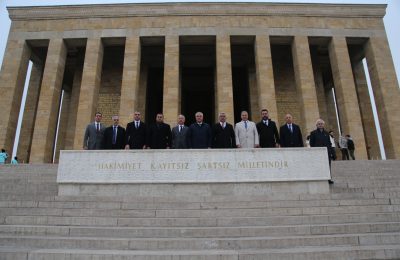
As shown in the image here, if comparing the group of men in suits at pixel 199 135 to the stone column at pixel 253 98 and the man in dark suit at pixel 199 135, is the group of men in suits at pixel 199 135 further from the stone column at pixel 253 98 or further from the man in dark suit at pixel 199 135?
the stone column at pixel 253 98

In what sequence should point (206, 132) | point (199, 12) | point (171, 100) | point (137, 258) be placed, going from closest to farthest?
point (137, 258) < point (206, 132) < point (171, 100) < point (199, 12)

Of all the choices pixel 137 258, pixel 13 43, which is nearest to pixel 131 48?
pixel 13 43

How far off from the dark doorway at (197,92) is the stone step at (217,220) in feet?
60.8

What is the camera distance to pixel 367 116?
65.3ft

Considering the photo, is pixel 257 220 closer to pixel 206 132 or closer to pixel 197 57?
pixel 206 132

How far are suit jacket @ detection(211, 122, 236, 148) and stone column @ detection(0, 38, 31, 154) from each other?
46.9 ft

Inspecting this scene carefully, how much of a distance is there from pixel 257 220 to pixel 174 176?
93.4 inches

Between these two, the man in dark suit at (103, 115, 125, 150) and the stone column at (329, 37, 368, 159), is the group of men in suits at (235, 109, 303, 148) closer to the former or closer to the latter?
the man in dark suit at (103, 115, 125, 150)

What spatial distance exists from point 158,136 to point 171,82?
9.79 metres

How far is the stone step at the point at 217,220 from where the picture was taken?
5328mm

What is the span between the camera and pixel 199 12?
1894cm

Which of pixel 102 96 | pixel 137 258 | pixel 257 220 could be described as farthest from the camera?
pixel 102 96

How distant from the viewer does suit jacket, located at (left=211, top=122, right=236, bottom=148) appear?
26.8ft

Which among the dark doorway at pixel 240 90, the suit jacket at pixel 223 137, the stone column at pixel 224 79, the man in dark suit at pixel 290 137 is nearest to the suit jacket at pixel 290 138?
the man in dark suit at pixel 290 137
